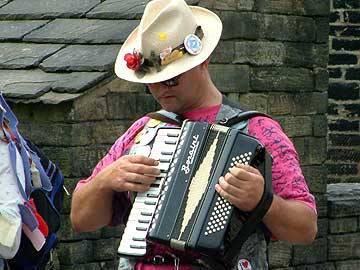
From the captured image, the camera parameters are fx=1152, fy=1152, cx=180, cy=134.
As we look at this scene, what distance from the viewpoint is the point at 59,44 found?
657cm

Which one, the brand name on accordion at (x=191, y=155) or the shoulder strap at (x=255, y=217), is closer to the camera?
the shoulder strap at (x=255, y=217)

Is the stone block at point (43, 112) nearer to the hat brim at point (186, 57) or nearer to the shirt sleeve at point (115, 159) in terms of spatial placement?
the hat brim at point (186, 57)

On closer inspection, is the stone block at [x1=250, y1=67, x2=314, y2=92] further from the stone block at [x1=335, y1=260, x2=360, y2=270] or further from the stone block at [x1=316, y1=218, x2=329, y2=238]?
the stone block at [x1=335, y1=260, x2=360, y2=270]

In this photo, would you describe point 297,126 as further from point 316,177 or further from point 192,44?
point 192,44

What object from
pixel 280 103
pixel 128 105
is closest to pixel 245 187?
pixel 128 105

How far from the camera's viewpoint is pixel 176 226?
12.3ft

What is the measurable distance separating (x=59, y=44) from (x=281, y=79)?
154 cm

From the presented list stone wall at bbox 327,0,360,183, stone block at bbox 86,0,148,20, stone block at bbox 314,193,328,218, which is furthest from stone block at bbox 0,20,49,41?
stone wall at bbox 327,0,360,183

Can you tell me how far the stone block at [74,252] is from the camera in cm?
613

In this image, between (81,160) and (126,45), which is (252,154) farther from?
(81,160)


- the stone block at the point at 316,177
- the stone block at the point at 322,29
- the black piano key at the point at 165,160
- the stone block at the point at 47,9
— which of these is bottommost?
the stone block at the point at 316,177

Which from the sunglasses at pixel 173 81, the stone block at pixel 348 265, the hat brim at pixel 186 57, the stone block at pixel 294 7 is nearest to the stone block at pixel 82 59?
the stone block at pixel 294 7

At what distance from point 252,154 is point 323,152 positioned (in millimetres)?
4058

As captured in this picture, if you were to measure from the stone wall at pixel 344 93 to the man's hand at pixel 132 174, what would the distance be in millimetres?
8015
